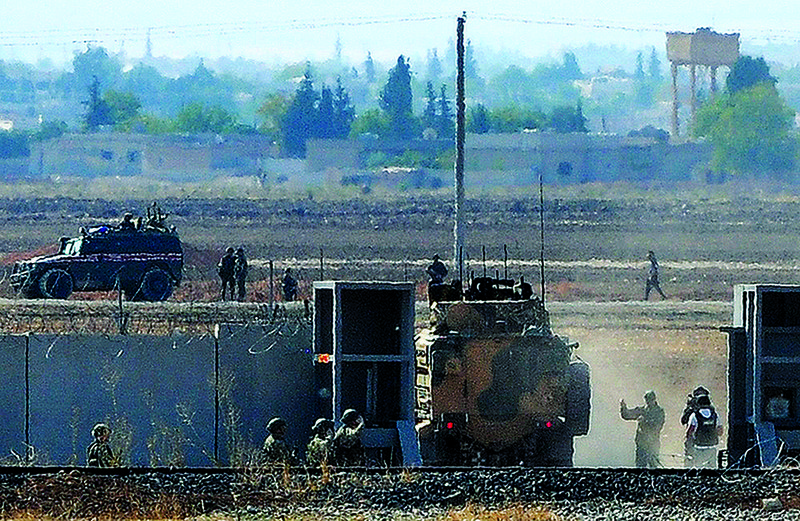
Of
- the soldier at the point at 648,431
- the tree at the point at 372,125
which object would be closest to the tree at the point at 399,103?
the tree at the point at 372,125

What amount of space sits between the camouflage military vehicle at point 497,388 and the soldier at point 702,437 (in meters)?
1.04

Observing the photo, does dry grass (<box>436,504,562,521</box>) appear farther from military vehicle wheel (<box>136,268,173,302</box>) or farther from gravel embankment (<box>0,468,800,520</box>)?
military vehicle wheel (<box>136,268,173,302</box>)

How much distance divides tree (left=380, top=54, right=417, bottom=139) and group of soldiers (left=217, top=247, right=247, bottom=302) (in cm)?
7462

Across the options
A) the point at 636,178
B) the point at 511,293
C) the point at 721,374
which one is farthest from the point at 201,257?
the point at 636,178

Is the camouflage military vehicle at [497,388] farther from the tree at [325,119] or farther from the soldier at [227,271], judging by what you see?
the tree at [325,119]

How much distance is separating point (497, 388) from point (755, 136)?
8427cm

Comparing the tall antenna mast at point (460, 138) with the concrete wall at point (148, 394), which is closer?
the concrete wall at point (148, 394)

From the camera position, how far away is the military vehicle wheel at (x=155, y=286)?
40406 mm

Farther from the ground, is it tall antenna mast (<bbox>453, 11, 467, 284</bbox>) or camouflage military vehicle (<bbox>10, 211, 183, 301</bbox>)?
tall antenna mast (<bbox>453, 11, 467, 284</bbox>)

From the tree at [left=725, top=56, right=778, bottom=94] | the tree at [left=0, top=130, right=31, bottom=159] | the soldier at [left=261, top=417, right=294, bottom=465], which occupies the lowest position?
the soldier at [left=261, top=417, right=294, bottom=465]

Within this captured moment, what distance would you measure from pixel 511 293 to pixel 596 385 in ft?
26.7

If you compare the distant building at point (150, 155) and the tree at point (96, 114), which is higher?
the tree at point (96, 114)

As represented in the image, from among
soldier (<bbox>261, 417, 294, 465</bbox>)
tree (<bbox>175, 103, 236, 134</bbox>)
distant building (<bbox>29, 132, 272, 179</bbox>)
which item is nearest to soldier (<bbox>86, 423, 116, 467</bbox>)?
soldier (<bbox>261, 417, 294, 465</bbox>)

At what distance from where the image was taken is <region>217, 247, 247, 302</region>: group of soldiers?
1609 inches
